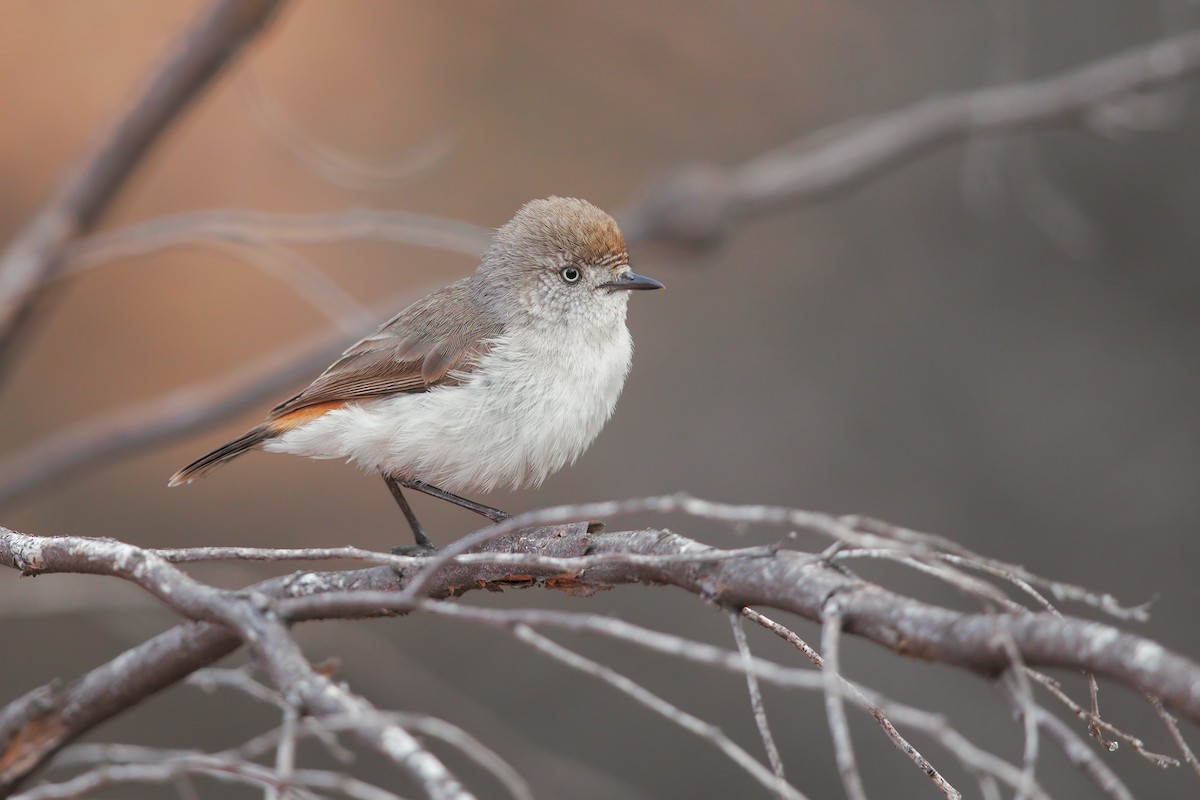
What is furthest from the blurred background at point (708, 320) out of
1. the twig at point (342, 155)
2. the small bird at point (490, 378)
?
the small bird at point (490, 378)

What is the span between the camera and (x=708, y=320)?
7578mm

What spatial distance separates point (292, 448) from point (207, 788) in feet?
9.52

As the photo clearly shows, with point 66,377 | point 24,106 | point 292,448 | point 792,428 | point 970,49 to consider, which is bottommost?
point 292,448

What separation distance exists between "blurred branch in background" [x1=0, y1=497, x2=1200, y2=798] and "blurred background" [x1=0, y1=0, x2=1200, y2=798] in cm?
353

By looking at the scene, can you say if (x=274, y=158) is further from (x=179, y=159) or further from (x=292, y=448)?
(x=292, y=448)

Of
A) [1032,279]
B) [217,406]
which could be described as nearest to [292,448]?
[217,406]

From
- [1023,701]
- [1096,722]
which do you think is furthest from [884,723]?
[1023,701]

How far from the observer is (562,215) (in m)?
4.14

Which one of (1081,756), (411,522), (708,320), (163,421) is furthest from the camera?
(708,320)

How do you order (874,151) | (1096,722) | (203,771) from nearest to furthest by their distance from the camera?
(203,771), (1096,722), (874,151)

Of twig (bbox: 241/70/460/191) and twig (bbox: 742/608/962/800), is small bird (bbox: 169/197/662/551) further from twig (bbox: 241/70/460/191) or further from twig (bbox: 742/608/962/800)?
twig (bbox: 742/608/962/800)

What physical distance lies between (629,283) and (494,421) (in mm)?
743

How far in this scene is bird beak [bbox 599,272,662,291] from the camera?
13.2 ft

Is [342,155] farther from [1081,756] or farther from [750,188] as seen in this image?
[1081,756]
